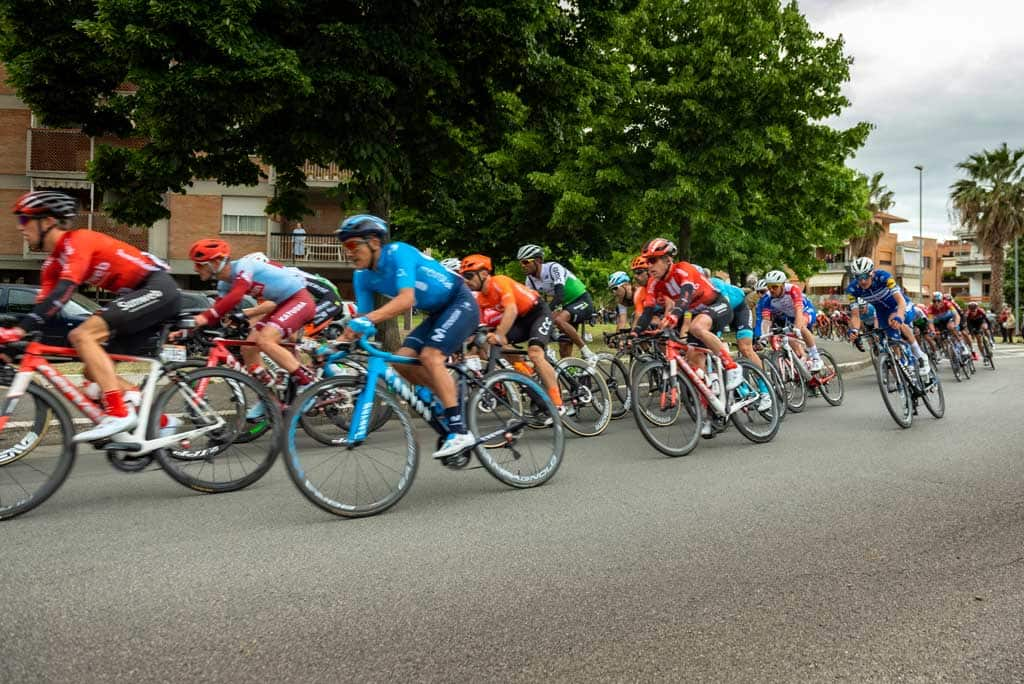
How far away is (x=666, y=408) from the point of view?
775cm

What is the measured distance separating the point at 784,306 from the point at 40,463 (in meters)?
9.51

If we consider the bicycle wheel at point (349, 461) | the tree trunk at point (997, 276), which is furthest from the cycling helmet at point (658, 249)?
the tree trunk at point (997, 276)

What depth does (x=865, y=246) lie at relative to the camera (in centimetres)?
7125

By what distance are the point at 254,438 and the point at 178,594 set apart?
2.32 metres

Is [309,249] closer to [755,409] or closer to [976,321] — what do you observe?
[976,321]

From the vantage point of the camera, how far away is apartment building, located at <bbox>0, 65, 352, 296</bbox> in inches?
1242

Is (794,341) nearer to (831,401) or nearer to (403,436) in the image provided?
(831,401)

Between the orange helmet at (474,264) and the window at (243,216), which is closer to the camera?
the orange helmet at (474,264)

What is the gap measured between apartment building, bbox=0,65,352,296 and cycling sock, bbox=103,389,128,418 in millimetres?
26477

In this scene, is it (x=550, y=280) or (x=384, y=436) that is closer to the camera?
(x=384, y=436)

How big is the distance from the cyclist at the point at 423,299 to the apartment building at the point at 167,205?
26.6 m

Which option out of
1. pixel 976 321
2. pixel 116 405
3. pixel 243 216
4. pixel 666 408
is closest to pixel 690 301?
pixel 666 408

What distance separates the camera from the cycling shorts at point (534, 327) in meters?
8.94

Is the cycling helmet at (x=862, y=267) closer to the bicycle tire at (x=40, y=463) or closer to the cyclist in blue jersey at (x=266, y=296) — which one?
the cyclist in blue jersey at (x=266, y=296)
